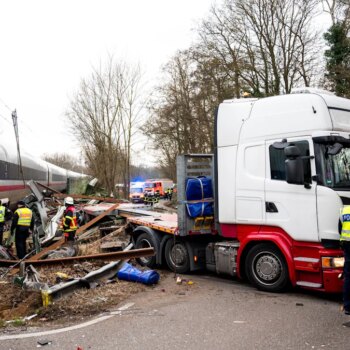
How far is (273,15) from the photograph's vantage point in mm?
27922

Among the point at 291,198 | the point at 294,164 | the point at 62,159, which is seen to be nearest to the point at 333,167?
the point at 294,164

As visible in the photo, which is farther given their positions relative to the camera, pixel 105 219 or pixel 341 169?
pixel 105 219

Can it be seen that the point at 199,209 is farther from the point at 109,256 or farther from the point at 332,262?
the point at 332,262

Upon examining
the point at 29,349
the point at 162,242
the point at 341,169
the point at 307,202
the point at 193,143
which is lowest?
the point at 29,349

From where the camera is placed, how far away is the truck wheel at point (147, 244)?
371 inches

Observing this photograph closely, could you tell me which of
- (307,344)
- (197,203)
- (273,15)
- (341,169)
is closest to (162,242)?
(197,203)

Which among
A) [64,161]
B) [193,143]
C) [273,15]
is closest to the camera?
[273,15]

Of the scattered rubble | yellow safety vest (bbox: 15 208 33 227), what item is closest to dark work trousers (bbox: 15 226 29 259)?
yellow safety vest (bbox: 15 208 33 227)

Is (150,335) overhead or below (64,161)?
below

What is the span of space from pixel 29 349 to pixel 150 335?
1.38 meters

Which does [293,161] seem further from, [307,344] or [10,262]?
[10,262]

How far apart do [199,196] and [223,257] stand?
1.31 m

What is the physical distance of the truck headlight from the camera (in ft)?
20.3

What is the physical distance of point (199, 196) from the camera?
8.48 m
